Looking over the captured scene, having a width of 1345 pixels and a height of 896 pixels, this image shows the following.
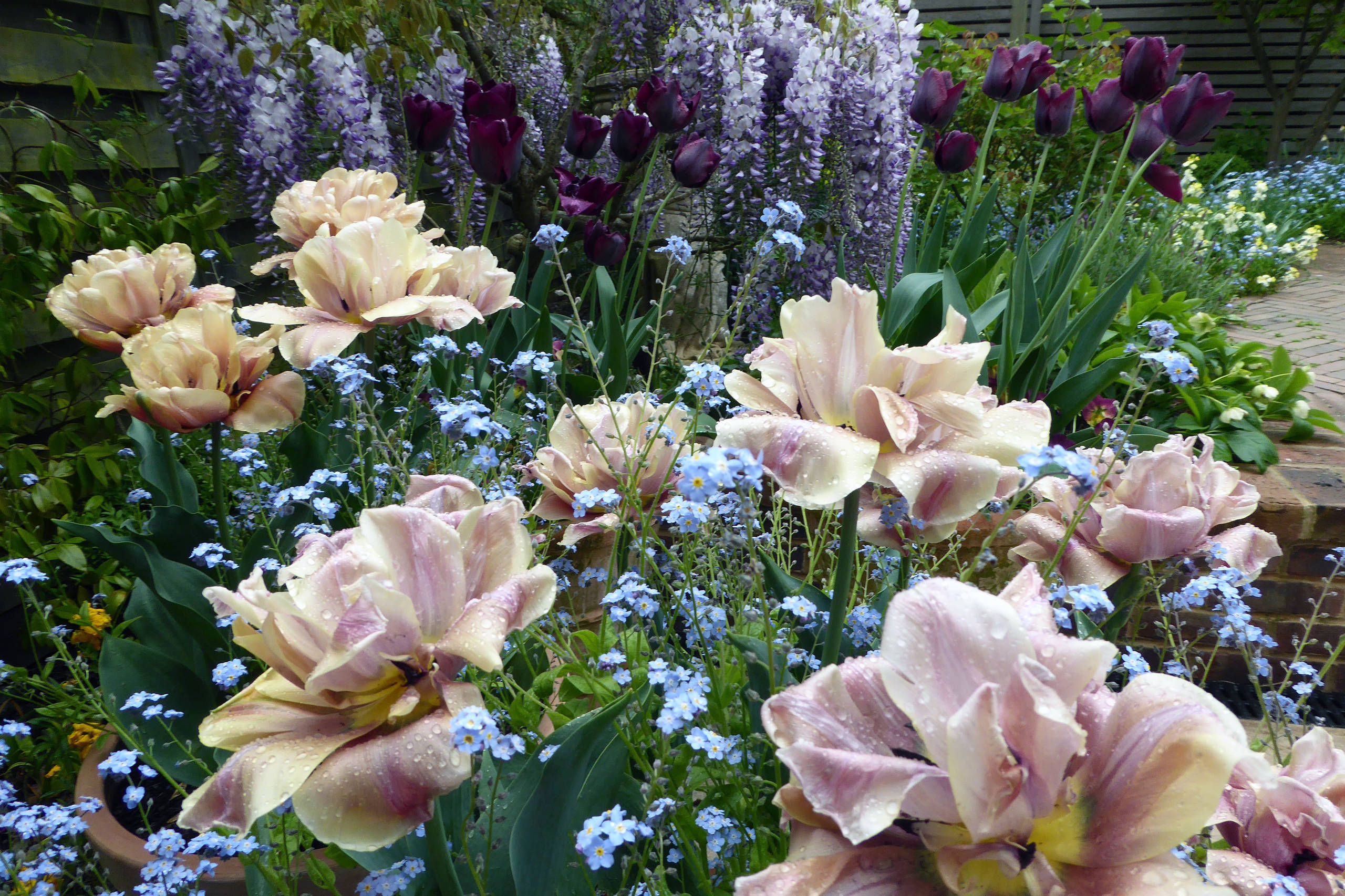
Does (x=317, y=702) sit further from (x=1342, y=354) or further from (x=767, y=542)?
(x=1342, y=354)

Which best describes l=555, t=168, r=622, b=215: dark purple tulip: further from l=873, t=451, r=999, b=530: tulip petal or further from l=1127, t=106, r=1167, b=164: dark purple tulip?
l=873, t=451, r=999, b=530: tulip petal

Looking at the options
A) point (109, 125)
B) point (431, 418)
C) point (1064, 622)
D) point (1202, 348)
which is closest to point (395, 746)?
point (1064, 622)

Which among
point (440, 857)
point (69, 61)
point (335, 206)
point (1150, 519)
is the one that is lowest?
point (440, 857)

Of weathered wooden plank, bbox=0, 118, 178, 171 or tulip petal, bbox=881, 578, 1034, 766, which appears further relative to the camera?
weathered wooden plank, bbox=0, 118, 178, 171

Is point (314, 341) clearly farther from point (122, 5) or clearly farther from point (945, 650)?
point (122, 5)

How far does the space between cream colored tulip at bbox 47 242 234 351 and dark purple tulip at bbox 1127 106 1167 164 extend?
2.12 metres

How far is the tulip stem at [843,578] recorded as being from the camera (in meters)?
0.78

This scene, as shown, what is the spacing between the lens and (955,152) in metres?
2.33

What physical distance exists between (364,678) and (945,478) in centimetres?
49

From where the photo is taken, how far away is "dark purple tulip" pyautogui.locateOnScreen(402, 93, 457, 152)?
6.66ft

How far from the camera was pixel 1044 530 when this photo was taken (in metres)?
1.01

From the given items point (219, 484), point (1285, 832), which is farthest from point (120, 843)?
point (1285, 832)

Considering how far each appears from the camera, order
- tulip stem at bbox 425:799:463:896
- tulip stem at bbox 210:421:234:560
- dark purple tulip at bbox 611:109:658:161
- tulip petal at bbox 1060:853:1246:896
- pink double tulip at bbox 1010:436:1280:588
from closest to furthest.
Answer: tulip petal at bbox 1060:853:1246:896 < tulip stem at bbox 425:799:463:896 < pink double tulip at bbox 1010:436:1280:588 < tulip stem at bbox 210:421:234:560 < dark purple tulip at bbox 611:109:658:161

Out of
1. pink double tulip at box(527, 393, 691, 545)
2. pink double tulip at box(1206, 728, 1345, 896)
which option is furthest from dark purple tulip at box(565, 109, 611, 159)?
pink double tulip at box(1206, 728, 1345, 896)
